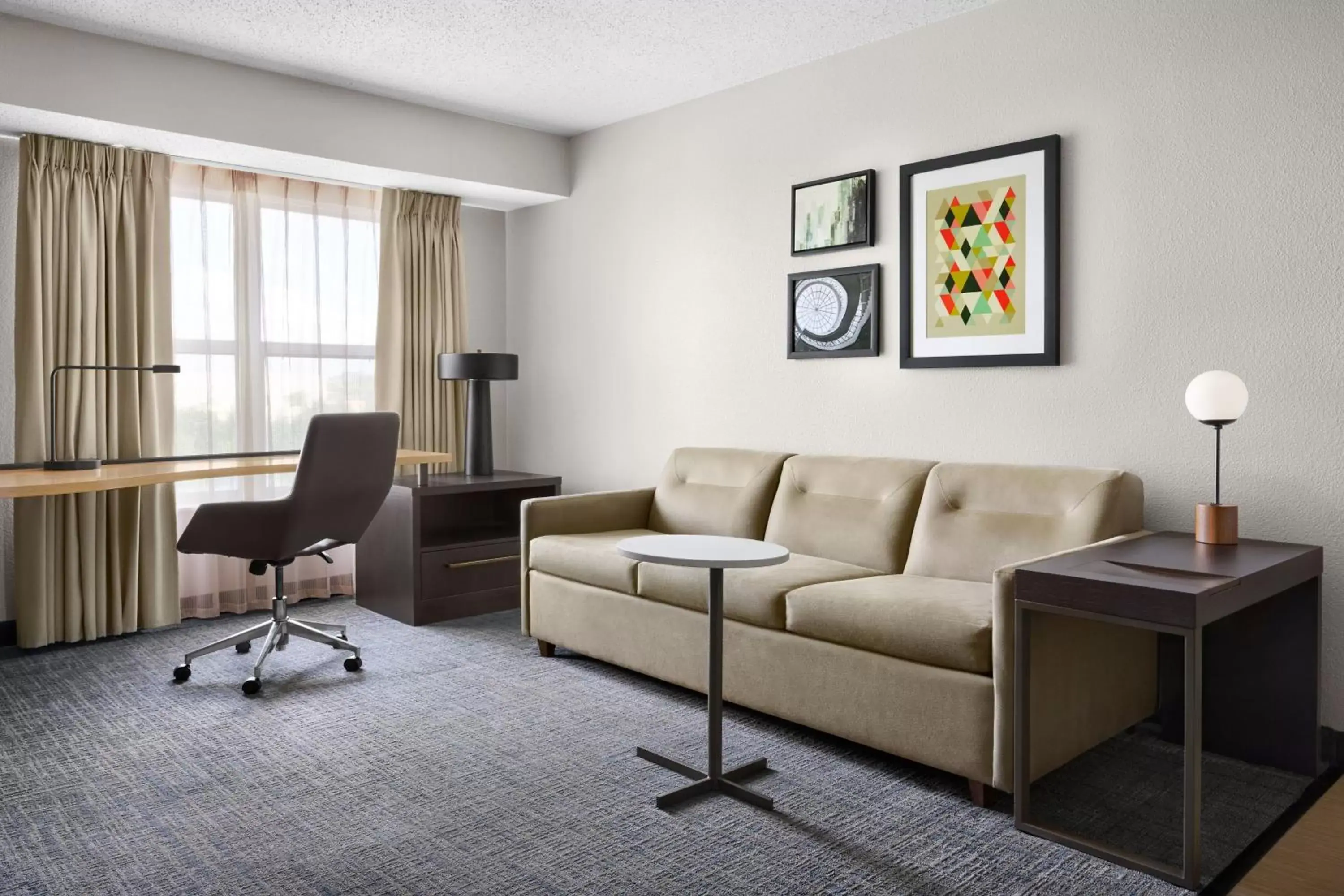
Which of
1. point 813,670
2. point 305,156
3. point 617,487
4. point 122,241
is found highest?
point 305,156

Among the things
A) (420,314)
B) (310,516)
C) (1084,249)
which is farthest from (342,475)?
(1084,249)

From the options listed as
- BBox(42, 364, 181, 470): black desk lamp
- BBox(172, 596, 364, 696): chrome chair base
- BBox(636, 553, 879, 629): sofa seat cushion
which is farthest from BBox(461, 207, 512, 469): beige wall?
BBox(636, 553, 879, 629): sofa seat cushion

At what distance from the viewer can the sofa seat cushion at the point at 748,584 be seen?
3000mm

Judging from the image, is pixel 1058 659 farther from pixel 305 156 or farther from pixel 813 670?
pixel 305 156

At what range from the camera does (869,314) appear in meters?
3.80

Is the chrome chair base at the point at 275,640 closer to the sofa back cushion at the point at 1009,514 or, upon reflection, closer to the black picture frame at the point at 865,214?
the sofa back cushion at the point at 1009,514

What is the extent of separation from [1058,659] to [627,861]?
3.95 ft

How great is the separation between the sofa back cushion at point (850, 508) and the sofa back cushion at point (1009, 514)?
7cm

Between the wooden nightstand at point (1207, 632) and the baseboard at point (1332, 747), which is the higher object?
the wooden nightstand at point (1207, 632)

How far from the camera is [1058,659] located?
2453 mm

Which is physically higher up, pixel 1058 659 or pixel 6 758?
pixel 1058 659

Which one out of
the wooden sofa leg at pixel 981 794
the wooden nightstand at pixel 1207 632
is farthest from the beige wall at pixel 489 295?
the wooden nightstand at pixel 1207 632

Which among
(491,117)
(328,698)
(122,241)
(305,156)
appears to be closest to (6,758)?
(328,698)

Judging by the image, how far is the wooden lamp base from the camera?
2.60 metres
